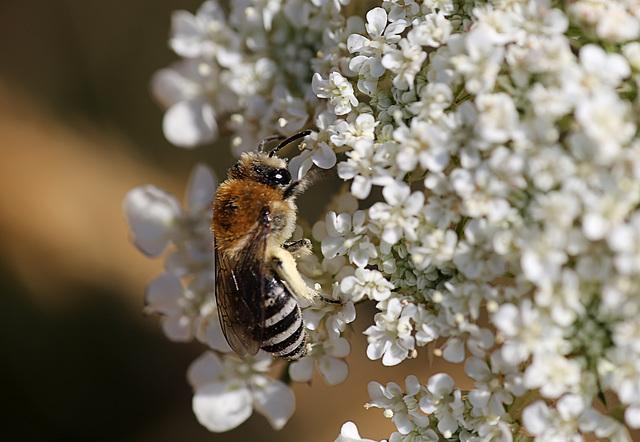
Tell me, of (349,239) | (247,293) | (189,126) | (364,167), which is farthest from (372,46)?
(189,126)

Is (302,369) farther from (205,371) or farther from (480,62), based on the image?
(480,62)

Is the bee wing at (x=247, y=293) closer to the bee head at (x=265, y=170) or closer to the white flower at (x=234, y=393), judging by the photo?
Result: the bee head at (x=265, y=170)

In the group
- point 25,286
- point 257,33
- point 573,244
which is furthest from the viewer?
point 25,286

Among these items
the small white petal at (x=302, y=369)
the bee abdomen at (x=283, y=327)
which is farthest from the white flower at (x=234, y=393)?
the bee abdomen at (x=283, y=327)

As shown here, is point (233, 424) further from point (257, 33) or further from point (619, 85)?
point (619, 85)

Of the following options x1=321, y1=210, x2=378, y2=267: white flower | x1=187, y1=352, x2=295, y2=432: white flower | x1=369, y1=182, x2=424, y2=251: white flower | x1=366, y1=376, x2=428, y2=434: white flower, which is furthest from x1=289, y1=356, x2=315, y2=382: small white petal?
x1=369, y1=182, x2=424, y2=251: white flower

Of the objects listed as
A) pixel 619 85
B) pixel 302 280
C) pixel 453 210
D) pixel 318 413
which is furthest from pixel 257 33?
pixel 318 413

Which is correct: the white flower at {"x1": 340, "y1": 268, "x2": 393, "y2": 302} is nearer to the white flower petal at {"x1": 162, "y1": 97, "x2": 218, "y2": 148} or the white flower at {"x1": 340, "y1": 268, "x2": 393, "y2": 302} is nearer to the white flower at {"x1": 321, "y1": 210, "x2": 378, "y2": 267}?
the white flower at {"x1": 321, "y1": 210, "x2": 378, "y2": 267}
